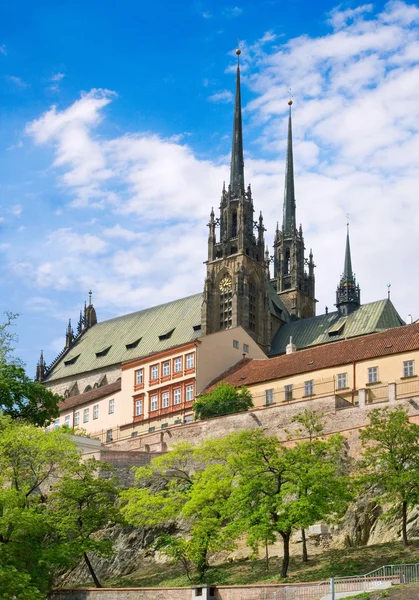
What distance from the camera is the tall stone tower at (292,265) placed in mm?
150500

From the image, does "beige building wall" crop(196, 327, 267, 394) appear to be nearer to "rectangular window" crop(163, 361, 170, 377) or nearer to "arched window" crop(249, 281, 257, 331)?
"rectangular window" crop(163, 361, 170, 377)

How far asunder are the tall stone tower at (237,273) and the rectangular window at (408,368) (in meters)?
48.7

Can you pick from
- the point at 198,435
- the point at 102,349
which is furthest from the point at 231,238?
the point at 198,435

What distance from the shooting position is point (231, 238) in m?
134

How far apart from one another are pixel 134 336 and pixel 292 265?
110ft

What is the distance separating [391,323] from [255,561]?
205 feet

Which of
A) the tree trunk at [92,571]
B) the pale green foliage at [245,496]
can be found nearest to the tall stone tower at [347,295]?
the pale green foliage at [245,496]

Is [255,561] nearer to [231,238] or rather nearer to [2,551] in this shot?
[2,551]

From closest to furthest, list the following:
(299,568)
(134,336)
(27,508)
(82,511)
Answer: (299,568), (27,508), (82,511), (134,336)

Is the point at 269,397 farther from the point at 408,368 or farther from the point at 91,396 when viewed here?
the point at 91,396

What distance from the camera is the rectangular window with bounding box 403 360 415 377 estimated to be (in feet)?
247

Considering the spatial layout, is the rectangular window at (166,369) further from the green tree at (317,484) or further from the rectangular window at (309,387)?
the green tree at (317,484)

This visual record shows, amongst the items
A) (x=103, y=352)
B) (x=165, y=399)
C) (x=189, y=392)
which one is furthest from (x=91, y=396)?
(x=103, y=352)

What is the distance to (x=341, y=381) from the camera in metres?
77.8
